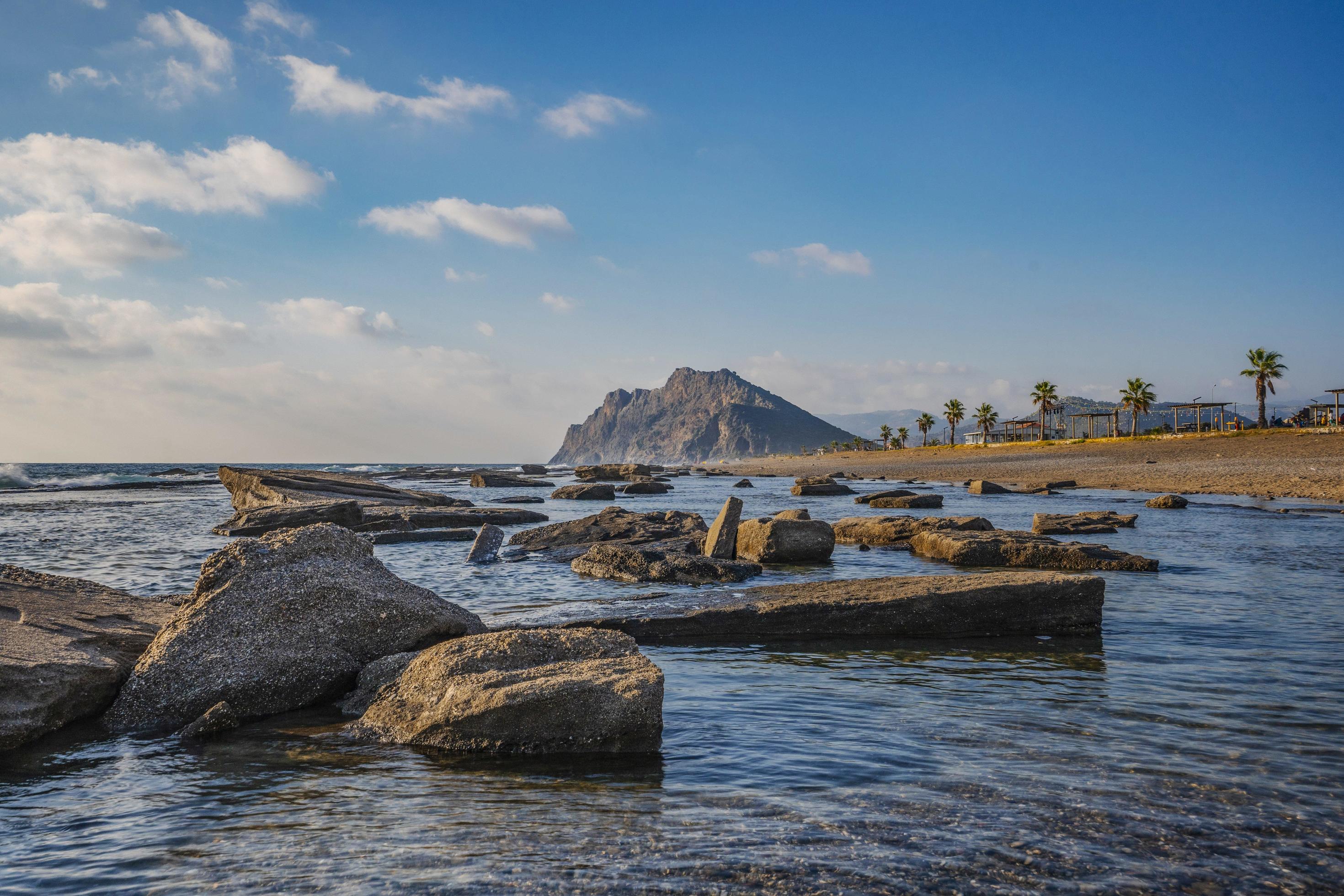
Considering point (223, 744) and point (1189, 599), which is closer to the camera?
point (223, 744)

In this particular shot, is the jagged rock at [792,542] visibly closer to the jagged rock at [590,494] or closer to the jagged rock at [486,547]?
the jagged rock at [486,547]

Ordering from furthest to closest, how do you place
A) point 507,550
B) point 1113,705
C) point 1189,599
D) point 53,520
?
point 53,520
point 507,550
point 1189,599
point 1113,705

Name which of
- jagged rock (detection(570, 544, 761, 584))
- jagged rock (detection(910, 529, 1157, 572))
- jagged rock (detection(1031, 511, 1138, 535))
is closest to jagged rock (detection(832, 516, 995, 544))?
jagged rock (detection(910, 529, 1157, 572))

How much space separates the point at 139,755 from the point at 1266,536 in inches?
968

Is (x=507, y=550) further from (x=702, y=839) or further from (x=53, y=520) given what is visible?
(x=53, y=520)

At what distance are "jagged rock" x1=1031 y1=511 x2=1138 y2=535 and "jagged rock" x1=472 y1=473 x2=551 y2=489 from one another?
39.6 meters

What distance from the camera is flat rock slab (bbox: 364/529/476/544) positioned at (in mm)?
22531

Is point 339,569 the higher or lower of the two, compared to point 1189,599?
higher

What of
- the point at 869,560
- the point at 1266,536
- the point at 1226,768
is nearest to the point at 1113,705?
the point at 1226,768

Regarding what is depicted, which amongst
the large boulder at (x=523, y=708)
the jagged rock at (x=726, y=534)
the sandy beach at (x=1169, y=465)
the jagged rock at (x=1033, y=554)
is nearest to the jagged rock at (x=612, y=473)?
the sandy beach at (x=1169, y=465)

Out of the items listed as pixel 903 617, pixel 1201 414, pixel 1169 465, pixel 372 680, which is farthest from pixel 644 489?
pixel 1201 414

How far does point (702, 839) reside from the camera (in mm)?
4598

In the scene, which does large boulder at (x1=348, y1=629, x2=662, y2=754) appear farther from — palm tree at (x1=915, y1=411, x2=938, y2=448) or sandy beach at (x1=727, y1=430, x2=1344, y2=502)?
palm tree at (x1=915, y1=411, x2=938, y2=448)

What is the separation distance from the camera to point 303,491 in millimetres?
31969
